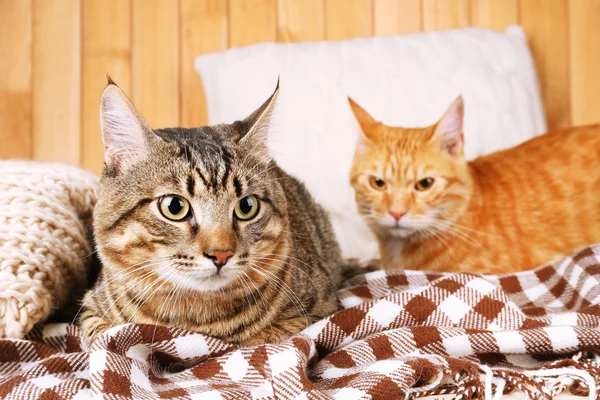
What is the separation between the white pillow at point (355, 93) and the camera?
1.70m

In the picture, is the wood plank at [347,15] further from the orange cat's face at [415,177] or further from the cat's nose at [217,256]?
the cat's nose at [217,256]

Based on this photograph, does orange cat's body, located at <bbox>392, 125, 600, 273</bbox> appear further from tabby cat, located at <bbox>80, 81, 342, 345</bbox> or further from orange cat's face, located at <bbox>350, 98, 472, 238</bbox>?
tabby cat, located at <bbox>80, 81, 342, 345</bbox>

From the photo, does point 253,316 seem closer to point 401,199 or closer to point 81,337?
point 81,337

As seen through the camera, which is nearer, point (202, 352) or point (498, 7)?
point (202, 352)

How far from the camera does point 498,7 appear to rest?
6.81ft

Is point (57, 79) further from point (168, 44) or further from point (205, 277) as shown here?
point (205, 277)

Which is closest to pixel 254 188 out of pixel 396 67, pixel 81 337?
pixel 81 337

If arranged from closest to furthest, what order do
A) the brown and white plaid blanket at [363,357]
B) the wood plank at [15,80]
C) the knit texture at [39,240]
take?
the brown and white plaid blanket at [363,357] → the knit texture at [39,240] → the wood plank at [15,80]

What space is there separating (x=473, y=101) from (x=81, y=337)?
133cm

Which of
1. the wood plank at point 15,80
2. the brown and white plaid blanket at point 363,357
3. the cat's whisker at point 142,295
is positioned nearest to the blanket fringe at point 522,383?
the brown and white plaid blanket at point 363,357

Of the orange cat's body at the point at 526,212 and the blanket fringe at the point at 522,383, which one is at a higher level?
the orange cat's body at the point at 526,212

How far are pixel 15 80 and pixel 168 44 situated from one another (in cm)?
57

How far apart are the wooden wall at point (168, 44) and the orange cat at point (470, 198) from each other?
64cm

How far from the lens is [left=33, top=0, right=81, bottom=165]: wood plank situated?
200 centimetres
